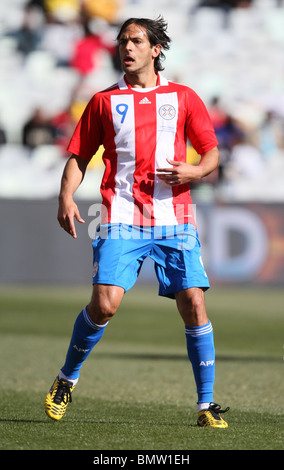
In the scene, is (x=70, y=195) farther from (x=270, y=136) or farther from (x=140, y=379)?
(x=270, y=136)

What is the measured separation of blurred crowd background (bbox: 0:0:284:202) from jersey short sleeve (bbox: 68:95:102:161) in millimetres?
12798

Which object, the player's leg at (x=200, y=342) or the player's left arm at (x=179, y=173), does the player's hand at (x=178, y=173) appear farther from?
the player's leg at (x=200, y=342)

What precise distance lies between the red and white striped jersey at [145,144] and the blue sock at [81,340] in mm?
554

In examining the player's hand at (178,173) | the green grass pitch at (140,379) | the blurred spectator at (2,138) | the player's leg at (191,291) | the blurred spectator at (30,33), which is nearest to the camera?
the green grass pitch at (140,379)

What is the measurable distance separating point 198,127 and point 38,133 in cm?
1430

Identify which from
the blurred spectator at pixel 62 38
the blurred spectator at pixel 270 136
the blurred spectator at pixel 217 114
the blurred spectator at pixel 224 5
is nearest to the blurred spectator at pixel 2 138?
the blurred spectator at pixel 62 38

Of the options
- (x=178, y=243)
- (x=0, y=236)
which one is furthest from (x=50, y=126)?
(x=178, y=243)

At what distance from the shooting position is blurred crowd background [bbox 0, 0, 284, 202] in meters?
18.6

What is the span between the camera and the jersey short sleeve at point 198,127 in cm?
470

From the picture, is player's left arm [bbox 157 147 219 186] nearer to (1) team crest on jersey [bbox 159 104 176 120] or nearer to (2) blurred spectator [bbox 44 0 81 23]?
(1) team crest on jersey [bbox 159 104 176 120]

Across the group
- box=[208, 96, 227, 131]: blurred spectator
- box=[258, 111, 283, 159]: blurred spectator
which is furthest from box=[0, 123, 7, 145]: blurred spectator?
box=[258, 111, 283, 159]: blurred spectator

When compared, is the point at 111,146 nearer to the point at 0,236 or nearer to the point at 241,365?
the point at 241,365

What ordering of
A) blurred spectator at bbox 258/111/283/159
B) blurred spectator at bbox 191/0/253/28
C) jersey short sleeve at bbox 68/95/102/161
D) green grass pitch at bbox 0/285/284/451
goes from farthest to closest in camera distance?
blurred spectator at bbox 191/0/253/28 → blurred spectator at bbox 258/111/283/159 → jersey short sleeve at bbox 68/95/102/161 → green grass pitch at bbox 0/285/284/451

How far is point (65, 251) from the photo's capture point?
53.4 feet
